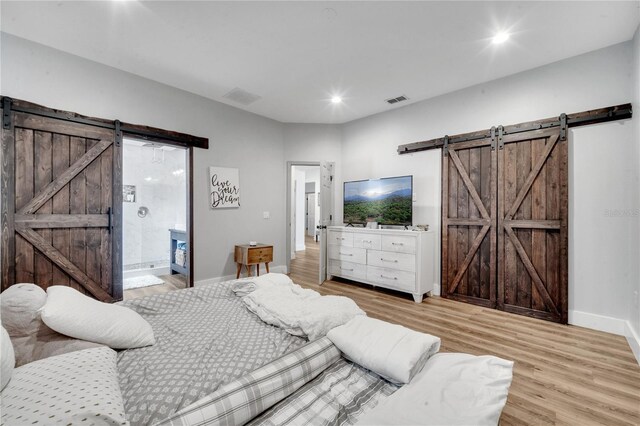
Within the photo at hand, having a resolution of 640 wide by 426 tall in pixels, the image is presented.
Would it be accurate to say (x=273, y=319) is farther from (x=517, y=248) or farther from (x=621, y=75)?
(x=621, y=75)

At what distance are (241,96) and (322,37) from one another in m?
1.79

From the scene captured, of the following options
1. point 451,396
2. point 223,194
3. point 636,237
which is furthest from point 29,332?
point 636,237

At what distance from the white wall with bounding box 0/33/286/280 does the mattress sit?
2.26 meters

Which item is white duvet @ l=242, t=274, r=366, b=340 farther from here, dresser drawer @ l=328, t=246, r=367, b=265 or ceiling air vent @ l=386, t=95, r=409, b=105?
ceiling air vent @ l=386, t=95, r=409, b=105

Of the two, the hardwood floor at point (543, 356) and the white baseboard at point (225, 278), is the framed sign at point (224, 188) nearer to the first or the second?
the white baseboard at point (225, 278)

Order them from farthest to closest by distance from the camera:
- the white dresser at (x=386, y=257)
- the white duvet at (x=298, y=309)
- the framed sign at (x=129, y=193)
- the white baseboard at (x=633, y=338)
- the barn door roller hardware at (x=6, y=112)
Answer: the framed sign at (x=129, y=193) < the white dresser at (x=386, y=257) < the barn door roller hardware at (x=6, y=112) < the white baseboard at (x=633, y=338) < the white duvet at (x=298, y=309)

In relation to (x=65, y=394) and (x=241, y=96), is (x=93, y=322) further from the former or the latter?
(x=241, y=96)

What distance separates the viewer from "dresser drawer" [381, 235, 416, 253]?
3727 millimetres

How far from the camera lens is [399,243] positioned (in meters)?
3.84

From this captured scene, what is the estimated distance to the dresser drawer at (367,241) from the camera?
410 cm

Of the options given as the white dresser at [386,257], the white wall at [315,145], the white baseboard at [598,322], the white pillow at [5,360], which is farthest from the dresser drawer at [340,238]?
the white pillow at [5,360]

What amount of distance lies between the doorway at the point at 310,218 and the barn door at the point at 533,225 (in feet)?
8.47

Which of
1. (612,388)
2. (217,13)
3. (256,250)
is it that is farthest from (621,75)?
(256,250)

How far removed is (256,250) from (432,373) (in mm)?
3350
